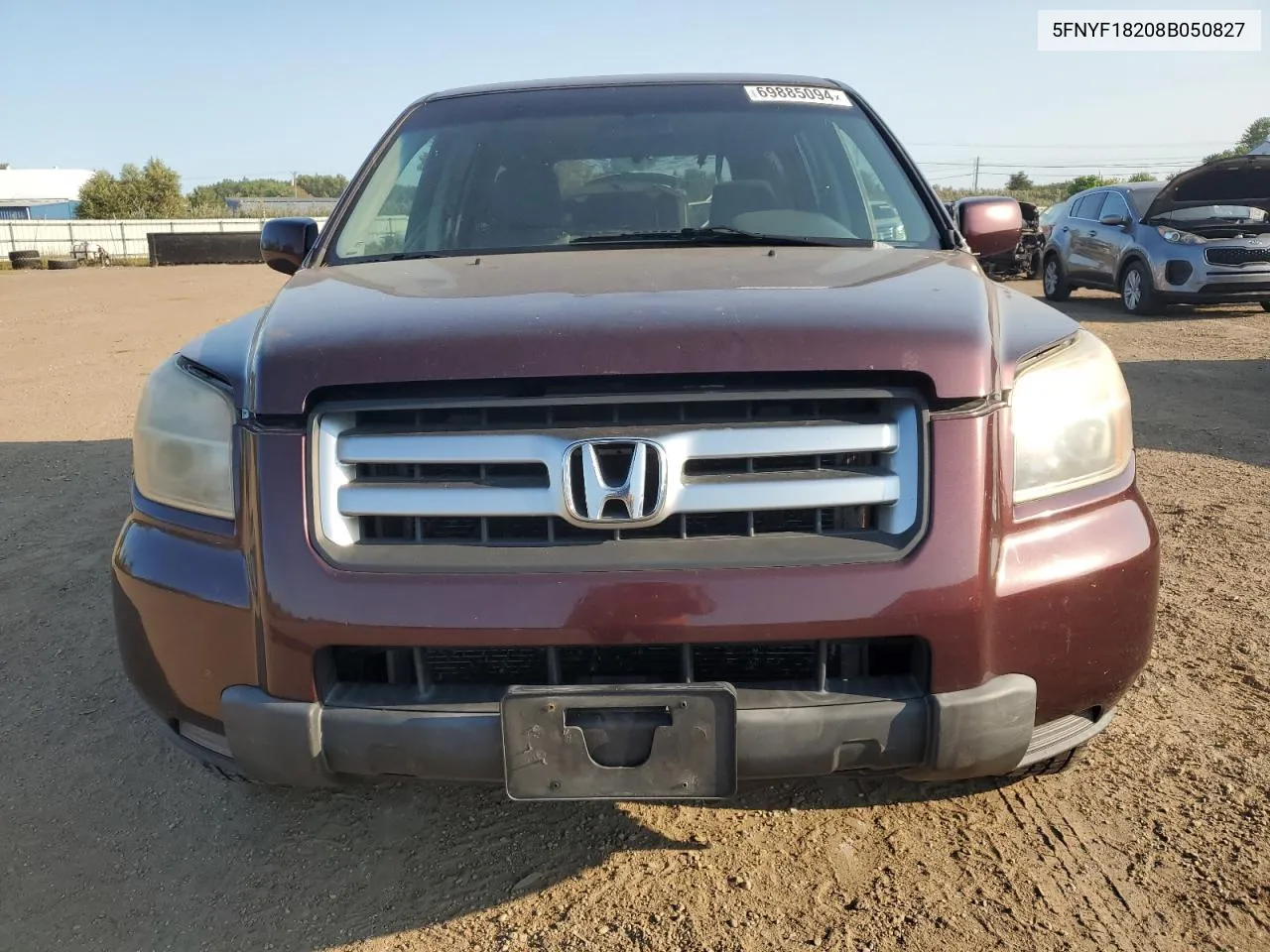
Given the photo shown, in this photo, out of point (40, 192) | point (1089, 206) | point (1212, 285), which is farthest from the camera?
point (40, 192)

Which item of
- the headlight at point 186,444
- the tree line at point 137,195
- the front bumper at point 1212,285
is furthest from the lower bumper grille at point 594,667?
the tree line at point 137,195

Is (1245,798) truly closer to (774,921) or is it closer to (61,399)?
(774,921)

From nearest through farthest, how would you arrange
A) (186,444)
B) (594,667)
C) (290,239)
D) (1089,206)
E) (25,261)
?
(594,667) → (186,444) → (290,239) → (1089,206) → (25,261)

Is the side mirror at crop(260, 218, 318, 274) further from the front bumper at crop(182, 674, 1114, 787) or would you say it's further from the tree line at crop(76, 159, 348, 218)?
the tree line at crop(76, 159, 348, 218)

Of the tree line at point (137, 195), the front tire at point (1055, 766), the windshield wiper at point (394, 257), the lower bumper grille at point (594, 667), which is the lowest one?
the front tire at point (1055, 766)

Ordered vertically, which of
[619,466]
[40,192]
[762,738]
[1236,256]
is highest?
[40,192]

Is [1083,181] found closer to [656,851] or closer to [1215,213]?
[1215,213]

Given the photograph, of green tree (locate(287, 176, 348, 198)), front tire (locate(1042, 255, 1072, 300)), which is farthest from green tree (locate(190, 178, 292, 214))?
front tire (locate(1042, 255, 1072, 300))

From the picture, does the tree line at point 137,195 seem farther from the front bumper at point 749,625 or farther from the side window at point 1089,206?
the front bumper at point 749,625

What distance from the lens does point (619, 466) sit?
181cm

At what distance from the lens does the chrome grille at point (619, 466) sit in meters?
1.80

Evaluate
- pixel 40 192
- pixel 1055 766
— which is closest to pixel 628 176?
pixel 1055 766

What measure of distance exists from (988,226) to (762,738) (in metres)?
1.95

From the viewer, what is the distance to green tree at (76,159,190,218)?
6562 centimetres
